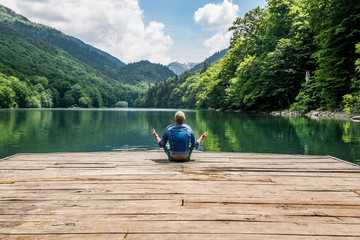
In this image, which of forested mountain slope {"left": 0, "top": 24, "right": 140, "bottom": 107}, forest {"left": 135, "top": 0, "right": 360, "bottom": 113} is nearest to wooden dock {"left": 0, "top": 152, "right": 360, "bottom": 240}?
forest {"left": 135, "top": 0, "right": 360, "bottom": 113}

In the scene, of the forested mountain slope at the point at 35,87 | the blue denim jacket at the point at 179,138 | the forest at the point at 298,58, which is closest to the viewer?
the blue denim jacket at the point at 179,138

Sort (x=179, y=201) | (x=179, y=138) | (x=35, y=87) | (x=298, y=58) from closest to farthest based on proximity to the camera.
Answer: (x=179, y=201) < (x=179, y=138) < (x=298, y=58) < (x=35, y=87)

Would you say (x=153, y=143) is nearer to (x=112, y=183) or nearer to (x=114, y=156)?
(x=114, y=156)

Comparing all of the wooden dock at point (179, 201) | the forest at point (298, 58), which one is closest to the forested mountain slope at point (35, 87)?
the forest at point (298, 58)

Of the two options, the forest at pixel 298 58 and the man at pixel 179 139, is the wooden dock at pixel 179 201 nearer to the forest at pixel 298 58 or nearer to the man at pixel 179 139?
the man at pixel 179 139

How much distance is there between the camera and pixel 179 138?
559 centimetres

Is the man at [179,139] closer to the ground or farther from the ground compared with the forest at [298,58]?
closer to the ground

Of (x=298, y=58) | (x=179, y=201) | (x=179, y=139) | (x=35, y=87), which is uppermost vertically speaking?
(x=35, y=87)

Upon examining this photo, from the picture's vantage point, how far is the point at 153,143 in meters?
15.7

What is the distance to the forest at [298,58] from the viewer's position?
82.1ft

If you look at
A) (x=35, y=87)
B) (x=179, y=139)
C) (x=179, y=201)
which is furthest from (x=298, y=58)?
(x=35, y=87)

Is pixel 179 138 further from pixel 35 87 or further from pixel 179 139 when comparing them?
pixel 35 87

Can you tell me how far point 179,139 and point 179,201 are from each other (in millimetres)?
2404

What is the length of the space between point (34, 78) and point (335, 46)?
12338cm
